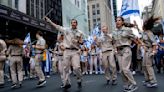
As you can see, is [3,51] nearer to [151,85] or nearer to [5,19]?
[151,85]

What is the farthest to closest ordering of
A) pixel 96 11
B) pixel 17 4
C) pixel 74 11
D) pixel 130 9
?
pixel 96 11
pixel 74 11
pixel 17 4
pixel 130 9

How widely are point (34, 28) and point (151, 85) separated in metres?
24.1

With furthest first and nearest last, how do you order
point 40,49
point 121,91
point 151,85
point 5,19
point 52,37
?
point 52,37 < point 5,19 < point 40,49 < point 151,85 < point 121,91

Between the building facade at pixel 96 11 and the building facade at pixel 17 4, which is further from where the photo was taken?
the building facade at pixel 96 11

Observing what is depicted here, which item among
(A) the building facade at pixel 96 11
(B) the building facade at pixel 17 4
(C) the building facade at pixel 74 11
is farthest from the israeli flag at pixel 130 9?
(A) the building facade at pixel 96 11

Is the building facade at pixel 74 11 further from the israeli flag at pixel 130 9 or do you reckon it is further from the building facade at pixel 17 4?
the israeli flag at pixel 130 9

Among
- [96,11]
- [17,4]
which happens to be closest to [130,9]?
[17,4]

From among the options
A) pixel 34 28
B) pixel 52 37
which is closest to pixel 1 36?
pixel 34 28

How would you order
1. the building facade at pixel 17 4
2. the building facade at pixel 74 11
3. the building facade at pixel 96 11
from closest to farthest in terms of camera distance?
the building facade at pixel 17 4
the building facade at pixel 74 11
the building facade at pixel 96 11

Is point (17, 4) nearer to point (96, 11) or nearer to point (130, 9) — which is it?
point (130, 9)

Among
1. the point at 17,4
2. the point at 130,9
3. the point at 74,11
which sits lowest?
the point at 130,9

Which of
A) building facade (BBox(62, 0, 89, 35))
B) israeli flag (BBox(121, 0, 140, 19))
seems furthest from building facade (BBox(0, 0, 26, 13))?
building facade (BBox(62, 0, 89, 35))

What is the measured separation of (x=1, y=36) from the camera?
26.0 metres

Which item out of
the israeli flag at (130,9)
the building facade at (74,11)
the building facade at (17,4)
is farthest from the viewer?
the building facade at (74,11)
